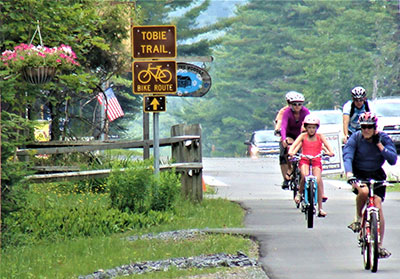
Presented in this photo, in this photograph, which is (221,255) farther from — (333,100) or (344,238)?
(333,100)

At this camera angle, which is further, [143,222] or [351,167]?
[143,222]

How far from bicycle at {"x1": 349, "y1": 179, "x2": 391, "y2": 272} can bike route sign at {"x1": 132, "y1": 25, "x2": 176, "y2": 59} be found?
556 cm

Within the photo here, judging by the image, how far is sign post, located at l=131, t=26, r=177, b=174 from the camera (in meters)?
16.4

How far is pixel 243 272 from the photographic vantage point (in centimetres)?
1096

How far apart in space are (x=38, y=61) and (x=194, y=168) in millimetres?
4158

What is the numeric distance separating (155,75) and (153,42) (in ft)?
1.73

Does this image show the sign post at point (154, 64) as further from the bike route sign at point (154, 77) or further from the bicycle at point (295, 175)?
the bicycle at point (295, 175)

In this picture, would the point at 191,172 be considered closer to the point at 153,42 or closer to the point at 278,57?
the point at 153,42

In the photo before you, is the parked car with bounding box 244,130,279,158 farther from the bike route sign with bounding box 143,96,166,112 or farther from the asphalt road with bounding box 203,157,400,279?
the bike route sign with bounding box 143,96,166,112

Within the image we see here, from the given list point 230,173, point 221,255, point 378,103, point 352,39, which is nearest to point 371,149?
point 221,255

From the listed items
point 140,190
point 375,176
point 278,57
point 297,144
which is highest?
point 278,57

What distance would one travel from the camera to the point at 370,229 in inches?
449

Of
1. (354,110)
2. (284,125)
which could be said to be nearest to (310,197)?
(284,125)

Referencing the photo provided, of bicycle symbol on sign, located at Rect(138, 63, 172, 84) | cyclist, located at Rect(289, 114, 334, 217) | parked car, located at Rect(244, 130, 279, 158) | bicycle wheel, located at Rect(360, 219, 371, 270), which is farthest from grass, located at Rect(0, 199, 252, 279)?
parked car, located at Rect(244, 130, 279, 158)
